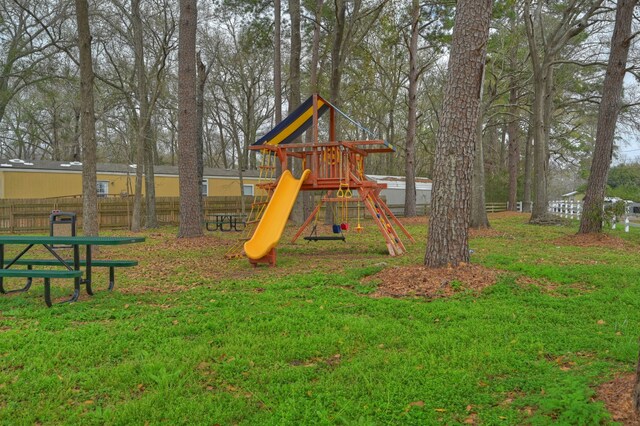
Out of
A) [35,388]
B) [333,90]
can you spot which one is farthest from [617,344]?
[333,90]

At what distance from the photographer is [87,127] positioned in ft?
28.8

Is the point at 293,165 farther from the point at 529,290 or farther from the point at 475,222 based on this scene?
the point at 529,290

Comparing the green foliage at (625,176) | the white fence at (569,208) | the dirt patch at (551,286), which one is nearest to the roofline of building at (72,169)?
the white fence at (569,208)

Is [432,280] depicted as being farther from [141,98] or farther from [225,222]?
[141,98]

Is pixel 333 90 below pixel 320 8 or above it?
below

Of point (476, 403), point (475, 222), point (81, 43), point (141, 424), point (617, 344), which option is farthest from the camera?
point (475, 222)

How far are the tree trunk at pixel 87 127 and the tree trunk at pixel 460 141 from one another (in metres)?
6.52

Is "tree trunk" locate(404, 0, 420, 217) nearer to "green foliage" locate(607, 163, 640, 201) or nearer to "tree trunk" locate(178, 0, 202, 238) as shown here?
"tree trunk" locate(178, 0, 202, 238)

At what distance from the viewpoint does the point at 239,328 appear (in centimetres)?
419

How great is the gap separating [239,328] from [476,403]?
2209 mm

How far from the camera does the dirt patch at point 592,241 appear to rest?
33.4 feet

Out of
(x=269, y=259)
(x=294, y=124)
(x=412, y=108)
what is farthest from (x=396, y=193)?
(x=269, y=259)

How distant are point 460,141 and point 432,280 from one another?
6.18ft

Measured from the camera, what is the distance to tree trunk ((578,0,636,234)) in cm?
1057
